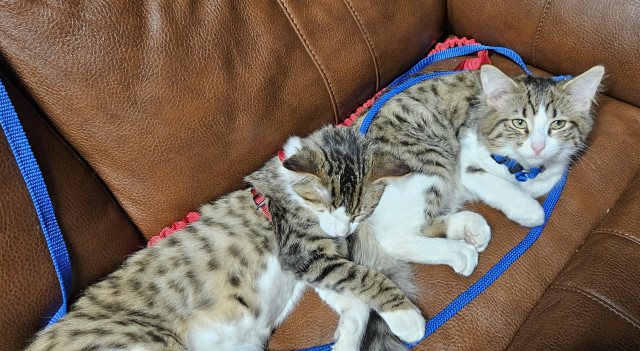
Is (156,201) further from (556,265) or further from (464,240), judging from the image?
(556,265)

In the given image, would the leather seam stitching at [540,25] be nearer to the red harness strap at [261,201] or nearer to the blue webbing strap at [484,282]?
the blue webbing strap at [484,282]

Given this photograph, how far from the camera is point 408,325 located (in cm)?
109

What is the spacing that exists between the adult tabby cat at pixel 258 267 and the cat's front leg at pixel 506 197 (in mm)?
322

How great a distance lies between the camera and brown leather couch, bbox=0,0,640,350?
38.3 inches

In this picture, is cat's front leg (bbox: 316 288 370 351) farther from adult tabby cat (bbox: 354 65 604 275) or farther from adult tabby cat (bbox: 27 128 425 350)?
adult tabby cat (bbox: 354 65 604 275)

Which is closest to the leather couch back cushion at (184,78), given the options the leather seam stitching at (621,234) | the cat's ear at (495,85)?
the cat's ear at (495,85)

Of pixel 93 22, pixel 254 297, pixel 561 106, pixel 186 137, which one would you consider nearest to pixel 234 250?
pixel 254 297

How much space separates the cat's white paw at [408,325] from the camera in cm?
109

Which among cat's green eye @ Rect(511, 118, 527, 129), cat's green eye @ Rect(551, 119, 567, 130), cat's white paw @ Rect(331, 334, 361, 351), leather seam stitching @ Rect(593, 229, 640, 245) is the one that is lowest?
leather seam stitching @ Rect(593, 229, 640, 245)

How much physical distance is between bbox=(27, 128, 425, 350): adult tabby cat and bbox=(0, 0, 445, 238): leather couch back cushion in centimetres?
11

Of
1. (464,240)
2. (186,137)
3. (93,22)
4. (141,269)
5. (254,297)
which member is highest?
(93,22)

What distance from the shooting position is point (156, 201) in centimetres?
119

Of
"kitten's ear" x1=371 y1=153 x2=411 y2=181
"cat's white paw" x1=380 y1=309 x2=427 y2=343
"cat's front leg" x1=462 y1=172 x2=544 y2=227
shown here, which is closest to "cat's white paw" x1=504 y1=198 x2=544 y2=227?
"cat's front leg" x1=462 y1=172 x2=544 y2=227

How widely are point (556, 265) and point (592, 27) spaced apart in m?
0.89
